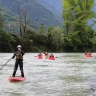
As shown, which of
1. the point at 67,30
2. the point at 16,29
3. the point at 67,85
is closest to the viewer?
the point at 67,85

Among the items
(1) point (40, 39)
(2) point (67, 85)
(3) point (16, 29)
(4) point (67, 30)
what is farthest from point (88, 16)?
(3) point (16, 29)

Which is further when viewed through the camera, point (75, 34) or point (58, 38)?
point (75, 34)

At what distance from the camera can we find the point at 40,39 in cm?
9719

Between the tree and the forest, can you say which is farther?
the tree

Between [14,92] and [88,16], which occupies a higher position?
[88,16]

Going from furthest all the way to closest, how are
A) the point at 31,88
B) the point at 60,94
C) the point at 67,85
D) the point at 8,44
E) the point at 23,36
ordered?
Result: the point at 23,36
the point at 8,44
the point at 67,85
the point at 31,88
the point at 60,94

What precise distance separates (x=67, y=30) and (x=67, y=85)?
304ft

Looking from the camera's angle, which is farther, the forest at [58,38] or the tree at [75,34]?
the tree at [75,34]

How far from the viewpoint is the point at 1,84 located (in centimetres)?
1906

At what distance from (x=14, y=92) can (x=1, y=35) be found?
249ft

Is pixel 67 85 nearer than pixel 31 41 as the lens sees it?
Yes

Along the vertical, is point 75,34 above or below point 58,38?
above

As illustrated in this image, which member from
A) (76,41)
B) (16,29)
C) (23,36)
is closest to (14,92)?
(23,36)

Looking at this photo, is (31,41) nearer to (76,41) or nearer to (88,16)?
(76,41)
